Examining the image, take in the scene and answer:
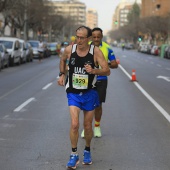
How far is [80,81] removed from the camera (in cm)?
575

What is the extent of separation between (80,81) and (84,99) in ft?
0.85

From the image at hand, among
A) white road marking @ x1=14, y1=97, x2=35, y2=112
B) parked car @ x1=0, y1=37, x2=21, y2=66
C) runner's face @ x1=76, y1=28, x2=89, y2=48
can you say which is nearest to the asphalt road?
white road marking @ x1=14, y1=97, x2=35, y2=112

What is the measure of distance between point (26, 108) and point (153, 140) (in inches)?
177

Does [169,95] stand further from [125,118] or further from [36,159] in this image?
[36,159]

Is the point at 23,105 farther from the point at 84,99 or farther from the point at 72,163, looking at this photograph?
the point at 72,163

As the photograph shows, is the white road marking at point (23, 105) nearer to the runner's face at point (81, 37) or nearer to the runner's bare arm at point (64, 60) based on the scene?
the runner's bare arm at point (64, 60)

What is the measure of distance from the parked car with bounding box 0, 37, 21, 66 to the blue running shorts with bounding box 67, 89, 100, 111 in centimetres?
2437

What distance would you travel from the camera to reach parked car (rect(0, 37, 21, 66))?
98.2ft

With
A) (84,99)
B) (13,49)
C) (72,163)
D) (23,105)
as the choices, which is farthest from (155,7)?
(72,163)

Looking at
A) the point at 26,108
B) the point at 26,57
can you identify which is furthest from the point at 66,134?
the point at 26,57

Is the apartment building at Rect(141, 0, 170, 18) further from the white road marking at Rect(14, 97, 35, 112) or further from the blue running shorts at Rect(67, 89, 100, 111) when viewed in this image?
the blue running shorts at Rect(67, 89, 100, 111)

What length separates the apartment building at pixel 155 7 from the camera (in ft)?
417

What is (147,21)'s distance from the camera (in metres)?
97.3

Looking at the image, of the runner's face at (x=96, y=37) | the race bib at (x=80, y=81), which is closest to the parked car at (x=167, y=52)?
the runner's face at (x=96, y=37)
